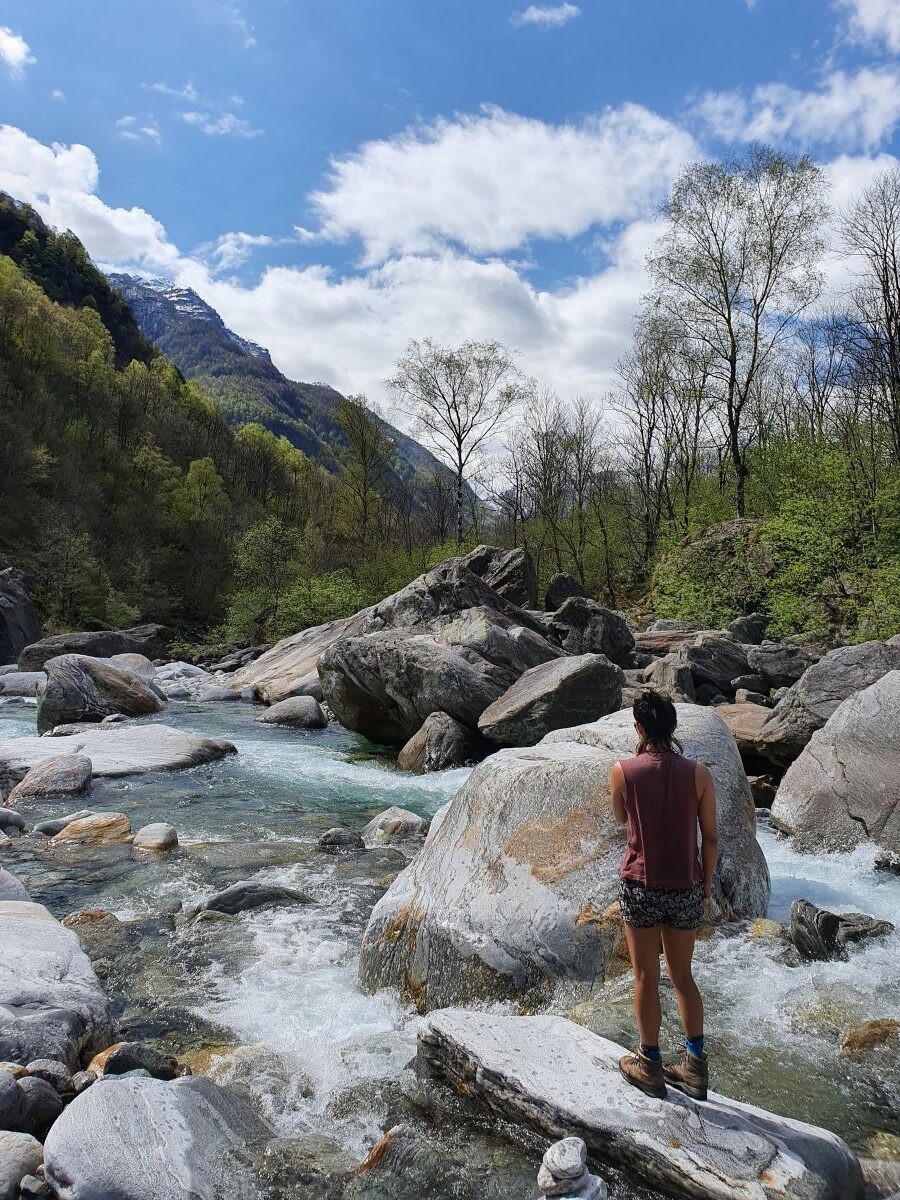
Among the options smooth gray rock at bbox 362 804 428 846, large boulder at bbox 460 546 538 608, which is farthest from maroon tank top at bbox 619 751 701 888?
large boulder at bbox 460 546 538 608

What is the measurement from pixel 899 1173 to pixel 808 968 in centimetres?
204

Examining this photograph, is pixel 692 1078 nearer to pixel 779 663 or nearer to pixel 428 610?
pixel 428 610

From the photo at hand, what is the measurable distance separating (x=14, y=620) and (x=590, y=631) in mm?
23044

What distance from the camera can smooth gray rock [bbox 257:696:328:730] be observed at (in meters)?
19.1

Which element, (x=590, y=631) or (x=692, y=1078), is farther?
(x=590, y=631)

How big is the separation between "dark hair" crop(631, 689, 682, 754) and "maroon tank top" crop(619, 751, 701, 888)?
3.1 inches

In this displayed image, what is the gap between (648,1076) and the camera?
369 centimetres

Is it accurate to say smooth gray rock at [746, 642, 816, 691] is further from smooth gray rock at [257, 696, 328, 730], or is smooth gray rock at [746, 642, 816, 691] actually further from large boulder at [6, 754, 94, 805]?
large boulder at [6, 754, 94, 805]

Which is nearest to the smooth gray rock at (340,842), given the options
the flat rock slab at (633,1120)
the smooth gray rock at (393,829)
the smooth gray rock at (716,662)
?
the smooth gray rock at (393,829)

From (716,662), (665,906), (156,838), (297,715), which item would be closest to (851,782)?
(665,906)

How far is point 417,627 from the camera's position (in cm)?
1761

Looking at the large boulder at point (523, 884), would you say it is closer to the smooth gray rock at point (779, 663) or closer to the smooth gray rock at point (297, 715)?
the smooth gray rock at point (779, 663)

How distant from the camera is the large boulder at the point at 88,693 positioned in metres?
16.6

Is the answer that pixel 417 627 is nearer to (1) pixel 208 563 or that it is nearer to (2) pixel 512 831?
(2) pixel 512 831
